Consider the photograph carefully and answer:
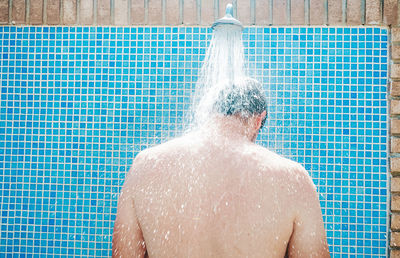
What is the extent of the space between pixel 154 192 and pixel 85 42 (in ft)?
4.62

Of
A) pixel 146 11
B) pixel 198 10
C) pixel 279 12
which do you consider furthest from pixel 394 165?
pixel 146 11

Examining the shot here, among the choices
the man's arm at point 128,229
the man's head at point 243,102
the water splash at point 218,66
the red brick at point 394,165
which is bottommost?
the man's arm at point 128,229

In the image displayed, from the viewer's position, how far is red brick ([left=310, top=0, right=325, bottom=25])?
7.02 ft

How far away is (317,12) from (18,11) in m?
2.05

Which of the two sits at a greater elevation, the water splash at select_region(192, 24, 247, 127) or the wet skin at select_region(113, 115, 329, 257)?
the water splash at select_region(192, 24, 247, 127)

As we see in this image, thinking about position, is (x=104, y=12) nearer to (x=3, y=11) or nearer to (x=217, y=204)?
(x=3, y=11)

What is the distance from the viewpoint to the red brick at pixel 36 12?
225 cm

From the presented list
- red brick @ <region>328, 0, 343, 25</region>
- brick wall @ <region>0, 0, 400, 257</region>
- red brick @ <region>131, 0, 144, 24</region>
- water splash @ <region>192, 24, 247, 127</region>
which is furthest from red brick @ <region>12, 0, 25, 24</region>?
red brick @ <region>328, 0, 343, 25</region>

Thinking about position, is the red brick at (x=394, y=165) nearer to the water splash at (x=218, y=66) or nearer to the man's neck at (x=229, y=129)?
the water splash at (x=218, y=66)

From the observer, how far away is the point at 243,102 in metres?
1.38

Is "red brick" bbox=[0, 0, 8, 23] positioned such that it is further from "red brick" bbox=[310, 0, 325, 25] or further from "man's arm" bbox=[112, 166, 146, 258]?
"red brick" bbox=[310, 0, 325, 25]

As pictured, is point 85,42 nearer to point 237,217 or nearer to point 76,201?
point 76,201

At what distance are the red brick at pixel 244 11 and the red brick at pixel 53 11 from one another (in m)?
1.25

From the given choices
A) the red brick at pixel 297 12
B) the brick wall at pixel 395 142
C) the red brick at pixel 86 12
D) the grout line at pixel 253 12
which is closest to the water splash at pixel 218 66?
the grout line at pixel 253 12
